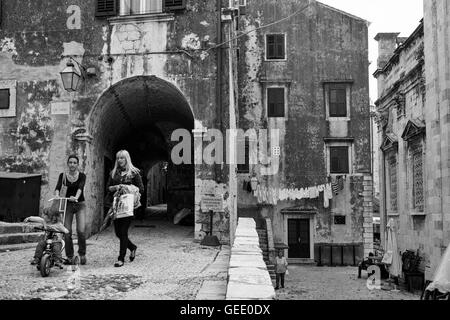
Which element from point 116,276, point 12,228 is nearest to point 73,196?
point 116,276

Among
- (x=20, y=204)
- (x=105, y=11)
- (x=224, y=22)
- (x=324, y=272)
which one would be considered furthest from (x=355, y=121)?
(x=20, y=204)

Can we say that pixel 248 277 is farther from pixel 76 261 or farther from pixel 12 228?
pixel 12 228

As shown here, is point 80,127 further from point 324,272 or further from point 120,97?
point 324,272

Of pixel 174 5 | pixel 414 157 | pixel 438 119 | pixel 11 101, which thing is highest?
pixel 174 5

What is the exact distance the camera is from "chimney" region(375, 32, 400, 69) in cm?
2358

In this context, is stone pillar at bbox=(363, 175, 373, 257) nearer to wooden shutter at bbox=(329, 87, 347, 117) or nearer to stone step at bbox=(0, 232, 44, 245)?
wooden shutter at bbox=(329, 87, 347, 117)

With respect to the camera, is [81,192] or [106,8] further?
[106,8]

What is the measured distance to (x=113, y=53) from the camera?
1234 centimetres

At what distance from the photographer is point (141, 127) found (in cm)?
1767

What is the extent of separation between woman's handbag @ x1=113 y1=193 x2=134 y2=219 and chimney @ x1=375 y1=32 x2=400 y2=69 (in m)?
19.0

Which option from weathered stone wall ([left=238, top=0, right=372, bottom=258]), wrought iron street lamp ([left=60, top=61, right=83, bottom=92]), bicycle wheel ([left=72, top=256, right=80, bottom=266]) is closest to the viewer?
bicycle wheel ([left=72, top=256, right=80, bottom=266])

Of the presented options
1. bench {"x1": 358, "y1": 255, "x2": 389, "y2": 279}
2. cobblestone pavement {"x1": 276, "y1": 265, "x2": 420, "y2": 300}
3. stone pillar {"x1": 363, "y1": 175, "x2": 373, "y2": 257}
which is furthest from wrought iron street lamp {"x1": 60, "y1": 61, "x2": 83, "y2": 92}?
stone pillar {"x1": 363, "y1": 175, "x2": 373, "y2": 257}

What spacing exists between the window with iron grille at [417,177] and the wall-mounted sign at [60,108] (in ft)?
38.0

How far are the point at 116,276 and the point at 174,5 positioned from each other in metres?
7.72
